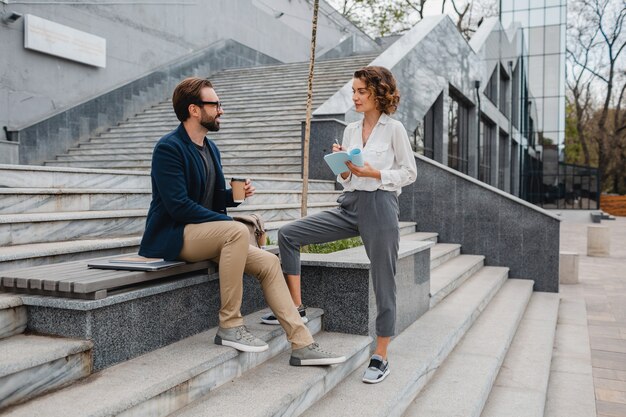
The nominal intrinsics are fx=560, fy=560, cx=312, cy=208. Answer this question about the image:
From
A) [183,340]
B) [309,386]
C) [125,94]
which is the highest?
[125,94]

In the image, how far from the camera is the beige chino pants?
321 cm

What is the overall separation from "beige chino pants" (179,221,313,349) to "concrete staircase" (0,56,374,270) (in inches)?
40.0

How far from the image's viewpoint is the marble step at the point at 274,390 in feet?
8.82

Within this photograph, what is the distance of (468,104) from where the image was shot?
805 inches

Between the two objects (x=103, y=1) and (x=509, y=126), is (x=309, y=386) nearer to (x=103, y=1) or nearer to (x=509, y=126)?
(x=103, y=1)

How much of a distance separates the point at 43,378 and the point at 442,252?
20.6ft

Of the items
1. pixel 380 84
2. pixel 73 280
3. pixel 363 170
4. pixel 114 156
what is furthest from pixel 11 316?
pixel 114 156

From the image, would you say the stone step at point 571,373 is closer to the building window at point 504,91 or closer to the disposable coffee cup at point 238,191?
the disposable coffee cup at point 238,191

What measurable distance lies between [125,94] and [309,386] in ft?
37.3

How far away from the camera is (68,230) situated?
164 inches

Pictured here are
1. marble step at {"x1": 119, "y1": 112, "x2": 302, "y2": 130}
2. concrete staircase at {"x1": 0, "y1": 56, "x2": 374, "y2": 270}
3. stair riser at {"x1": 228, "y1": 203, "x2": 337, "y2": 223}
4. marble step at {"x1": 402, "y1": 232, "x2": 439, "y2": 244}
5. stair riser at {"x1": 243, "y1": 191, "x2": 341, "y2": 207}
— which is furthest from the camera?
marble step at {"x1": 119, "y1": 112, "x2": 302, "y2": 130}

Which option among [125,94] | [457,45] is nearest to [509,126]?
[457,45]

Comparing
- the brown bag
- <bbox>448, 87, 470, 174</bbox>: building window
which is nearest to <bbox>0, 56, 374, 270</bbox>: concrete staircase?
the brown bag

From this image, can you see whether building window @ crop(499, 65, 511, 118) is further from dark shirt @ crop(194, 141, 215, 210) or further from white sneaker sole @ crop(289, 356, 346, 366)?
white sneaker sole @ crop(289, 356, 346, 366)
